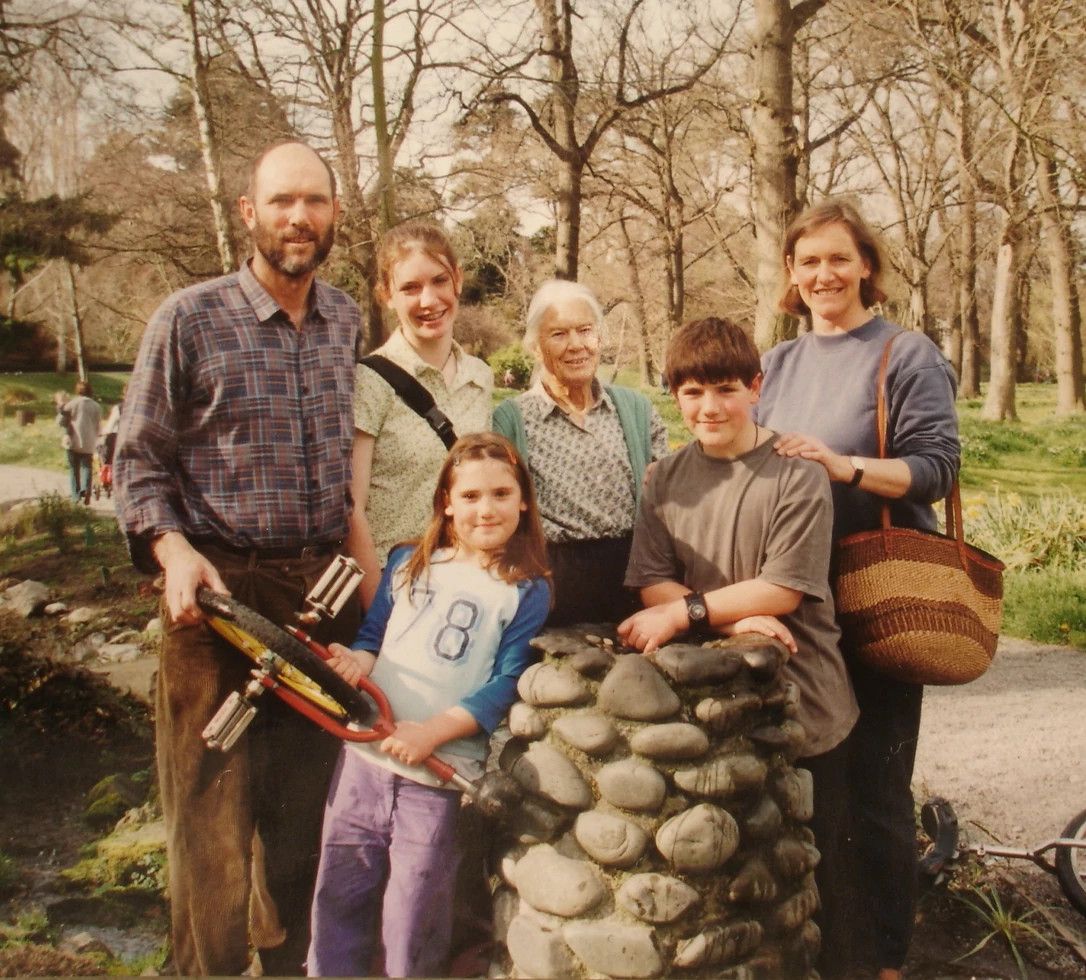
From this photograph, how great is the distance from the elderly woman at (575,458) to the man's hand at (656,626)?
1.12 feet

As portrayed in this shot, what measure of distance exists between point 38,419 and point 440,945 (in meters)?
1.51

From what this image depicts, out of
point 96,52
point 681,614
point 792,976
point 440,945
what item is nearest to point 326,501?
point 681,614

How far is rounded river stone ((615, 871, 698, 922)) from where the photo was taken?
1656 mm

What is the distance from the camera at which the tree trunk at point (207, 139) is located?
2.18 m

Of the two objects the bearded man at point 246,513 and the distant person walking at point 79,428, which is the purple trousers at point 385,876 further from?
the distant person walking at point 79,428

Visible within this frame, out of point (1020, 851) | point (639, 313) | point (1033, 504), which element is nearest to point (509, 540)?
point (639, 313)

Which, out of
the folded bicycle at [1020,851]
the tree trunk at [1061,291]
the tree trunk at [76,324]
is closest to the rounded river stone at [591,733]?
the folded bicycle at [1020,851]

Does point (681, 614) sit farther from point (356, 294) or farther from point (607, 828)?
point (356, 294)

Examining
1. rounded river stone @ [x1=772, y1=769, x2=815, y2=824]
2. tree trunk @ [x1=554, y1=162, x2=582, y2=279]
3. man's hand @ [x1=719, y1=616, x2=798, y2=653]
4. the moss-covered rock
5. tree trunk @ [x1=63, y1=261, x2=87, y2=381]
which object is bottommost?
the moss-covered rock

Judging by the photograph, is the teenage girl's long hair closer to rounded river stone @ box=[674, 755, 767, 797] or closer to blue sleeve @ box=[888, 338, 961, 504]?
rounded river stone @ box=[674, 755, 767, 797]

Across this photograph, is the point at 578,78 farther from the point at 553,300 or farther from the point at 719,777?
the point at 719,777

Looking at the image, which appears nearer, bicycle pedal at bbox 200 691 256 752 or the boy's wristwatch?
bicycle pedal at bbox 200 691 256 752

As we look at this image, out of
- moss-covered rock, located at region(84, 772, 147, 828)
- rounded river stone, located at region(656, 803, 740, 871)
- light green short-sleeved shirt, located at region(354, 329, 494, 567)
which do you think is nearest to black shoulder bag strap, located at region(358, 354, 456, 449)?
light green short-sleeved shirt, located at region(354, 329, 494, 567)

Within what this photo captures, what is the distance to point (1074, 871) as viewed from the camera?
7.41 feet
